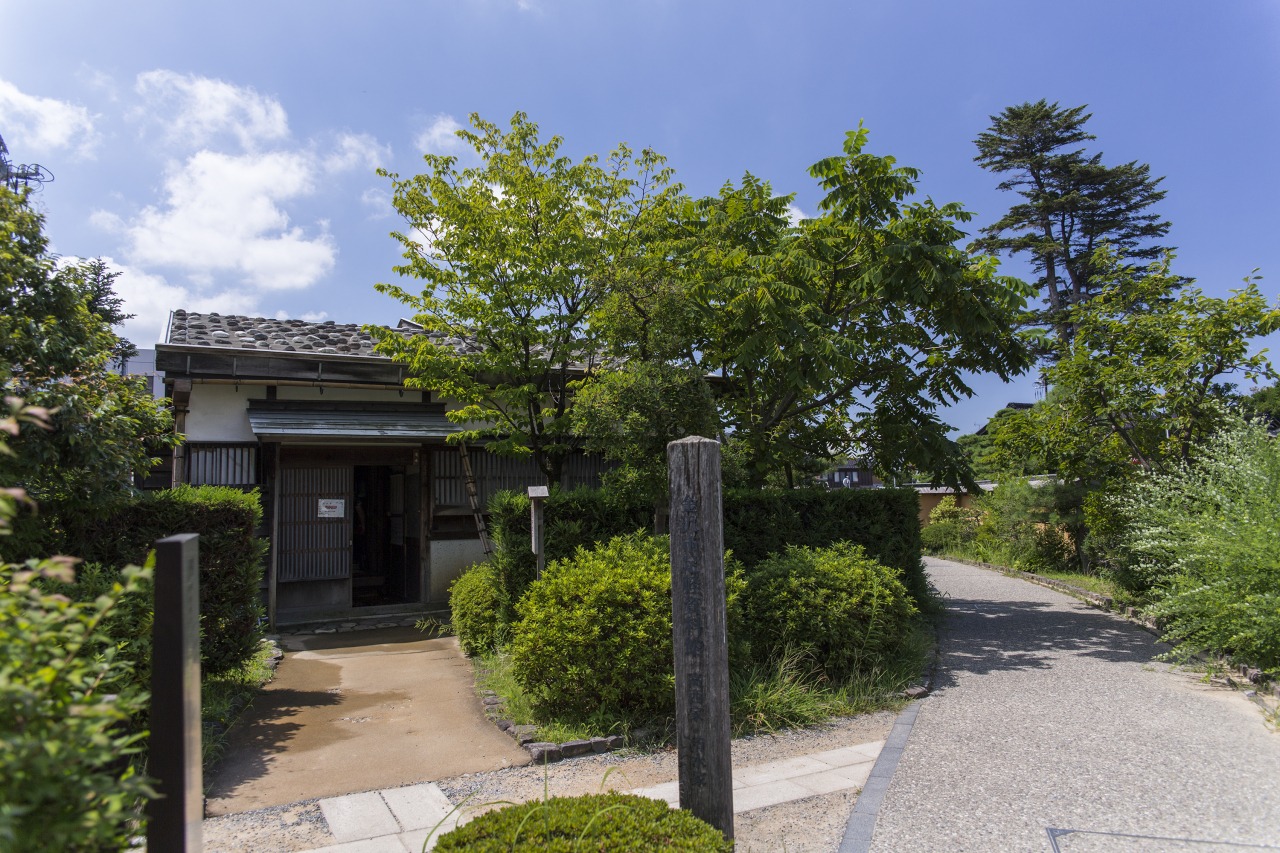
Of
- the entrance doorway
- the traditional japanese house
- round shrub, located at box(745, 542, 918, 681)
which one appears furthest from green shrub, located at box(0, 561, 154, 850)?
the entrance doorway

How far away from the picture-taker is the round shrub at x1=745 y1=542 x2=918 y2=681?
23.3 feet

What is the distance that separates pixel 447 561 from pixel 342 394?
119 inches

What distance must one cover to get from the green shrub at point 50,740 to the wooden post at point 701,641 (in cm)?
244

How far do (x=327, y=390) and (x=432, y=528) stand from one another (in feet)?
8.63

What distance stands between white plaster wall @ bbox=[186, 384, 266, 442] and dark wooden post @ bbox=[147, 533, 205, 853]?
904 centimetres

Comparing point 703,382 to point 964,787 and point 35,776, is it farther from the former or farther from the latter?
point 35,776

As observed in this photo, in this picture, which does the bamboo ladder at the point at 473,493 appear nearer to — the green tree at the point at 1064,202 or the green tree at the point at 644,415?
the green tree at the point at 644,415

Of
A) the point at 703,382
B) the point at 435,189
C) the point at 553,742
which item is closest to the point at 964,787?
the point at 553,742

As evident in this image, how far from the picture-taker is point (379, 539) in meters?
14.8

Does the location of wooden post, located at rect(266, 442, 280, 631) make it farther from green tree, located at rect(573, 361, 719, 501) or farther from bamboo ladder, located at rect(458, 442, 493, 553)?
green tree, located at rect(573, 361, 719, 501)

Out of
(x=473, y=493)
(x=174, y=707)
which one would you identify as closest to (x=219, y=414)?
(x=473, y=493)

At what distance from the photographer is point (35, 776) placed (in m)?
1.60

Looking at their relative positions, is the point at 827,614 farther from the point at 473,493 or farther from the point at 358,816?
the point at 473,493

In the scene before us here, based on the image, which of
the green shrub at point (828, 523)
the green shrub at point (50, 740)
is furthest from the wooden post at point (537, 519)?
the green shrub at point (50, 740)
